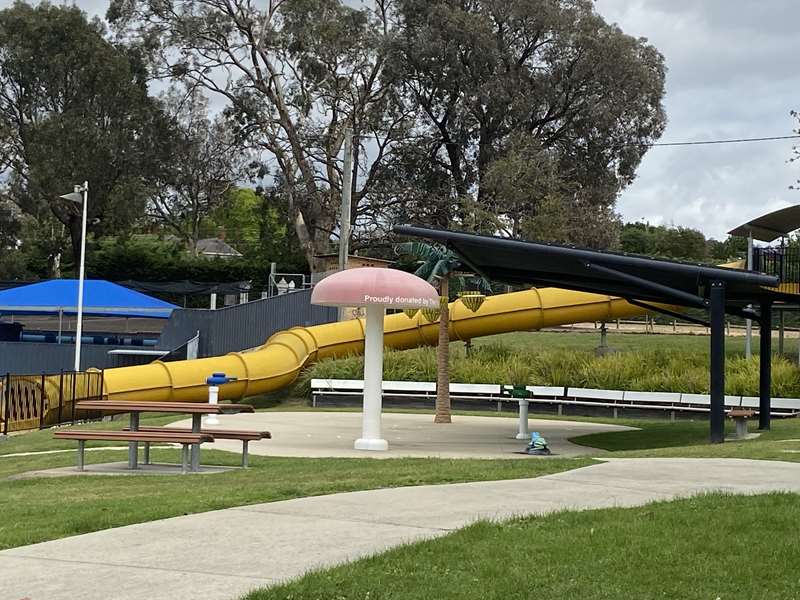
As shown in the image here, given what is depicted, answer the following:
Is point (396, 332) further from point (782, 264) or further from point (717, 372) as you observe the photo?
point (717, 372)

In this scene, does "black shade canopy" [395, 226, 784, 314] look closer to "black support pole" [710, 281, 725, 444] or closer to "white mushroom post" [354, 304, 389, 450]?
"black support pole" [710, 281, 725, 444]

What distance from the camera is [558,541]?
23.0 feet

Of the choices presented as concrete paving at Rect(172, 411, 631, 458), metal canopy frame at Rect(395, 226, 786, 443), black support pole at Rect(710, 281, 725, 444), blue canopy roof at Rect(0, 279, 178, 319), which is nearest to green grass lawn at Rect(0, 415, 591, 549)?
concrete paving at Rect(172, 411, 631, 458)

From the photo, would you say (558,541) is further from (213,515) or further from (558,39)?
(558,39)

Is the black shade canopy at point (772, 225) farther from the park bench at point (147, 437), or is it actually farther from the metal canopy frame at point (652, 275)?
the park bench at point (147, 437)

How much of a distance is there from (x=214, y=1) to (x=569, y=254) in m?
40.3

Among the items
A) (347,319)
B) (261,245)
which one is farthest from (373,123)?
(347,319)

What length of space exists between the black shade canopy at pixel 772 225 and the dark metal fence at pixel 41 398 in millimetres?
15807

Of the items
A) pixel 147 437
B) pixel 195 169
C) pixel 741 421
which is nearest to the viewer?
pixel 147 437

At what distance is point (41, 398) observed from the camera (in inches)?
826

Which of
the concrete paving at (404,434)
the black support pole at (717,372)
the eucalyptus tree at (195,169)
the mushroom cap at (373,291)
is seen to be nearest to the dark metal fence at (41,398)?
the concrete paving at (404,434)

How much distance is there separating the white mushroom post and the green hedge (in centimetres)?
873

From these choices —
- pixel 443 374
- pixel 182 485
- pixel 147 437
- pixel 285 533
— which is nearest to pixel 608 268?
pixel 443 374

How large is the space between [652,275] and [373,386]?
4639 millimetres
